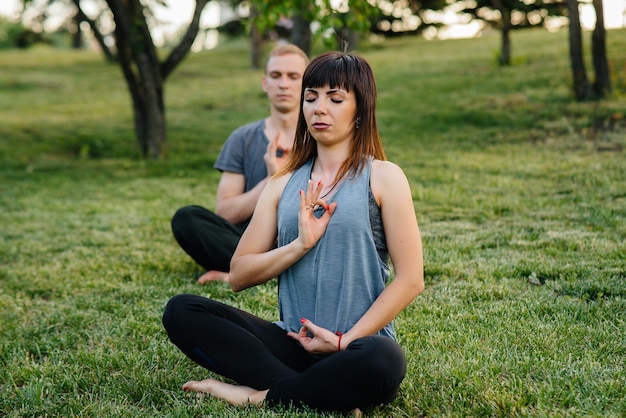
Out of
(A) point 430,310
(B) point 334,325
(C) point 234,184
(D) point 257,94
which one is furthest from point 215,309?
(D) point 257,94

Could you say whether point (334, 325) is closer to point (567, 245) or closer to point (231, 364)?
point (231, 364)

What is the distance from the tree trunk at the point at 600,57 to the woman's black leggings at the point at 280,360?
1083 cm

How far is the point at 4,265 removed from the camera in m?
6.00

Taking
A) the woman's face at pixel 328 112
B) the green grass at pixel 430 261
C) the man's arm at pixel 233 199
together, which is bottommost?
the green grass at pixel 430 261

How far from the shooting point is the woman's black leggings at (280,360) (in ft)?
8.91

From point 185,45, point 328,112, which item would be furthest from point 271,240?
point 185,45

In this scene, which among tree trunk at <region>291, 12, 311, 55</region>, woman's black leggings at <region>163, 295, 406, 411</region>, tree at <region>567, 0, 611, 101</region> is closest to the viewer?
woman's black leggings at <region>163, 295, 406, 411</region>

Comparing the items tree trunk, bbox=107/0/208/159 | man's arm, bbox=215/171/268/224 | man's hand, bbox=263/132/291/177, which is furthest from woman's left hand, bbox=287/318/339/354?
tree trunk, bbox=107/0/208/159

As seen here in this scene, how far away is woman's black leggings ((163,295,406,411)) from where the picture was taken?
271 centimetres

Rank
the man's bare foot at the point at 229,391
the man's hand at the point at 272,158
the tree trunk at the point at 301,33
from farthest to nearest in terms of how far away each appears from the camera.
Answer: the tree trunk at the point at 301,33, the man's hand at the point at 272,158, the man's bare foot at the point at 229,391

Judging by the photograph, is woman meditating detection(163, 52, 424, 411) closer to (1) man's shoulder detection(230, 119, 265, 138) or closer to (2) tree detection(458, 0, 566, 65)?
(1) man's shoulder detection(230, 119, 265, 138)

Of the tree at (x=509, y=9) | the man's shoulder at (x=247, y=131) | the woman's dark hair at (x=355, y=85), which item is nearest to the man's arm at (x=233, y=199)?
the man's shoulder at (x=247, y=131)

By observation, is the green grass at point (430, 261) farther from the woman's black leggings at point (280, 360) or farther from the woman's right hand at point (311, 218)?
the woman's right hand at point (311, 218)

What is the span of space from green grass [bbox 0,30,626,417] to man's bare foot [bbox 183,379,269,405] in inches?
2.5
